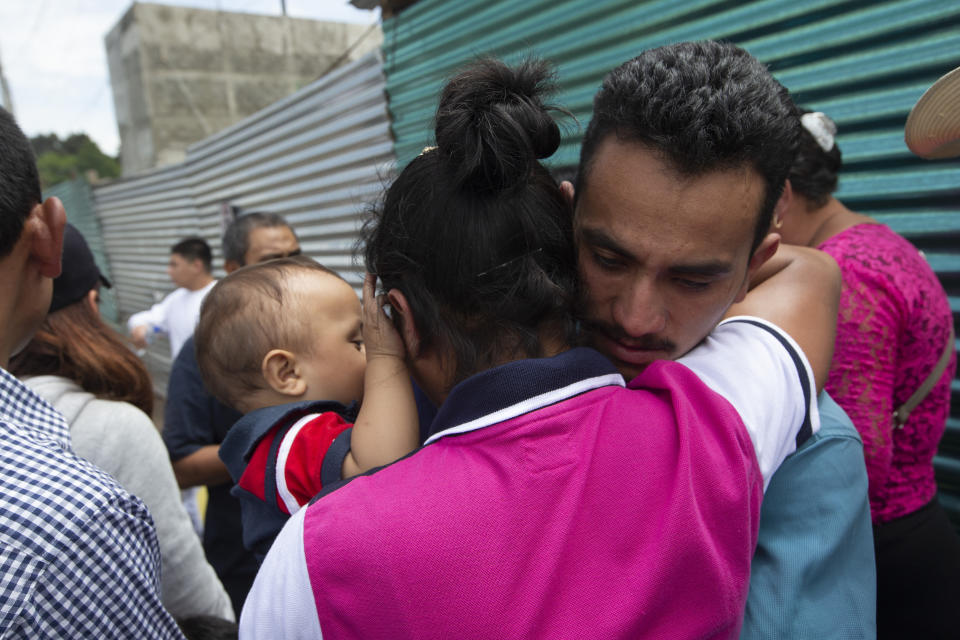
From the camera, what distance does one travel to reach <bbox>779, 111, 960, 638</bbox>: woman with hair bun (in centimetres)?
160

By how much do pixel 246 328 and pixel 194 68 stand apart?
40.4 feet

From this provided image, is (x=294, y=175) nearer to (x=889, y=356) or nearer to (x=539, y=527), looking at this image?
(x=889, y=356)

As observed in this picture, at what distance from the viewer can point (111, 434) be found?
1.70 meters

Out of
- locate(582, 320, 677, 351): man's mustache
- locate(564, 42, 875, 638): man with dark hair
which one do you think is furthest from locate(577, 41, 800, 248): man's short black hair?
locate(582, 320, 677, 351): man's mustache

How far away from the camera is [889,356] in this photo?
1.62 meters

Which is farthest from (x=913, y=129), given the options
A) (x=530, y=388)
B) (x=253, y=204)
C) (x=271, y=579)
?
(x=253, y=204)

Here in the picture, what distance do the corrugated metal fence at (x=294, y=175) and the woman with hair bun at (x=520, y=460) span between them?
177cm

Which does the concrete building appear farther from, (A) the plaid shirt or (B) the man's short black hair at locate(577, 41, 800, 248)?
(A) the plaid shirt

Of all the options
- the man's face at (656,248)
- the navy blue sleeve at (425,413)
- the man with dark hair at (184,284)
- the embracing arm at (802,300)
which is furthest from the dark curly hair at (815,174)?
the man with dark hair at (184,284)

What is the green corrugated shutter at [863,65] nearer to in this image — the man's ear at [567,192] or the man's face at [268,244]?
the man's ear at [567,192]

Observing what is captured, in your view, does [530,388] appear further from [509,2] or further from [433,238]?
[509,2]

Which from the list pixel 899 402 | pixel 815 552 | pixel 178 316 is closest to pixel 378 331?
pixel 815 552

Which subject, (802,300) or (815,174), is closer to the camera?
(802,300)

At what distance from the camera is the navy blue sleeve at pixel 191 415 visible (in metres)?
2.49
